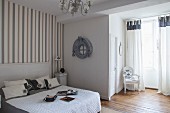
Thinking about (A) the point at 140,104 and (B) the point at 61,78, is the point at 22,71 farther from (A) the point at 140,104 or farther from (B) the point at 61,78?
(A) the point at 140,104

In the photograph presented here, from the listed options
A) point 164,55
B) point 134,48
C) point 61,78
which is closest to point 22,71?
point 61,78

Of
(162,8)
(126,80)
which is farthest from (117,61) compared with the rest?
(162,8)

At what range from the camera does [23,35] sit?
12.7 ft

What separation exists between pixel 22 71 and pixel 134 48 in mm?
4116

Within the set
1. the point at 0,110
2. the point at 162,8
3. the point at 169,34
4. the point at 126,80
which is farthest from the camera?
the point at 126,80

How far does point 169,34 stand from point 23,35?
476 centimetres

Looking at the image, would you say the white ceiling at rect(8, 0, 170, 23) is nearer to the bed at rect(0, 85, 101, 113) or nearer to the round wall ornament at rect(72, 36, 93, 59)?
the round wall ornament at rect(72, 36, 93, 59)

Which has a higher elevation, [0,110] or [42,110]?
[42,110]

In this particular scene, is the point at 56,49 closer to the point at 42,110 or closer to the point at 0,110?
the point at 0,110

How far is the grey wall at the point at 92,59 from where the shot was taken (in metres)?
4.08

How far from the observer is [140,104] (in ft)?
12.4

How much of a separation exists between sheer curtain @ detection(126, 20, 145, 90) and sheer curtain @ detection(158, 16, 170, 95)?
684mm

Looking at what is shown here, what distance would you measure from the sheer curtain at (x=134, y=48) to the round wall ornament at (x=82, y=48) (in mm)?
2004

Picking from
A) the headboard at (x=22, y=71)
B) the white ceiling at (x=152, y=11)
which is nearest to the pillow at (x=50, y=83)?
the headboard at (x=22, y=71)
